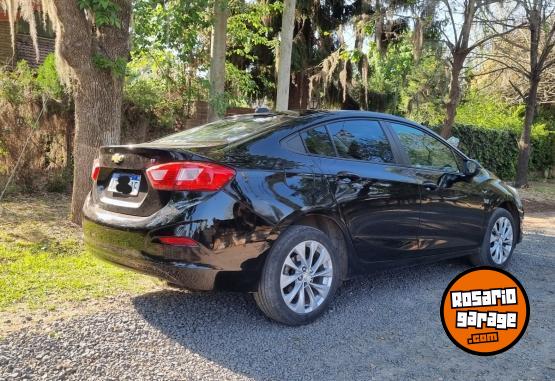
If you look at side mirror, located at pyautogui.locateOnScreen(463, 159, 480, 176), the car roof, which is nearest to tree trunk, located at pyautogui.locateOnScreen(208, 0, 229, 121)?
side mirror, located at pyautogui.locateOnScreen(463, 159, 480, 176)

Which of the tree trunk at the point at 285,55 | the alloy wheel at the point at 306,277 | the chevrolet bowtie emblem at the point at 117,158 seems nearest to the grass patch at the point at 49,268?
the chevrolet bowtie emblem at the point at 117,158

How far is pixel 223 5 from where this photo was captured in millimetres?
10398

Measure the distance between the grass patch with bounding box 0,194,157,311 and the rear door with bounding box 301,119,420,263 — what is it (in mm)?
1903

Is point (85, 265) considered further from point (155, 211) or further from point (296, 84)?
point (296, 84)

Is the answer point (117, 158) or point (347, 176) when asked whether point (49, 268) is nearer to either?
point (117, 158)

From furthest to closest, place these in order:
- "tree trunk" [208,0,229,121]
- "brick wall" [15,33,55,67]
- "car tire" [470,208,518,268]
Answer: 1. "brick wall" [15,33,55,67]
2. "tree trunk" [208,0,229,121]
3. "car tire" [470,208,518,268]

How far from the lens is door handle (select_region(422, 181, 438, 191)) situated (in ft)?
16.6

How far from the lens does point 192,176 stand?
3631 mm

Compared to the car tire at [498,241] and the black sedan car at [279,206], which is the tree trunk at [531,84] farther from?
the black sedan car at [279,206]

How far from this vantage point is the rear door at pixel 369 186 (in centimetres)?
436

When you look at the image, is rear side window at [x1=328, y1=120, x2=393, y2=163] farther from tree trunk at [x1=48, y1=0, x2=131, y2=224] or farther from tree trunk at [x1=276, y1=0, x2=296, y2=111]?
tree trunk at [x1=276, y1=0, x2=296, y2=111]

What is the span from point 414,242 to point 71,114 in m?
5.95

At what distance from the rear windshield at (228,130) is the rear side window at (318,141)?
0.25m

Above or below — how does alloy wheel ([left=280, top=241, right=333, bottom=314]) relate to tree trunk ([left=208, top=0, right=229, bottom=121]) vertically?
below
